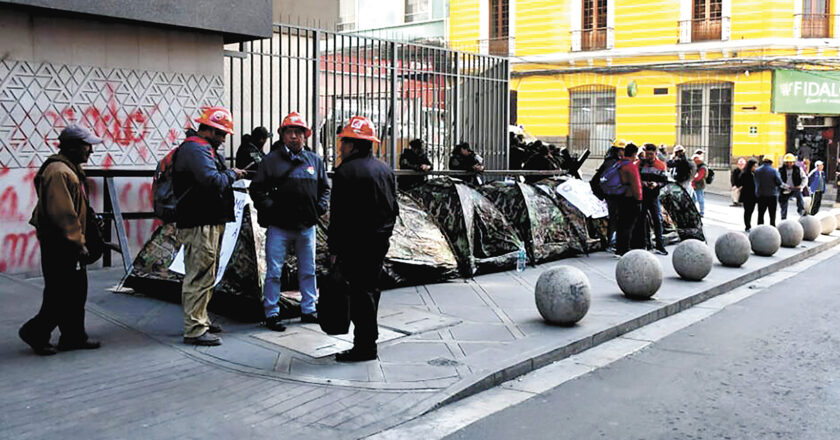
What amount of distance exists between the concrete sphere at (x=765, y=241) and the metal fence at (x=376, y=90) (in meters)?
4.65

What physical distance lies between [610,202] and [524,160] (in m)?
2.98

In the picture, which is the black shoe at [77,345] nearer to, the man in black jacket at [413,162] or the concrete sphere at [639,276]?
the concrete sphere at [639,276]

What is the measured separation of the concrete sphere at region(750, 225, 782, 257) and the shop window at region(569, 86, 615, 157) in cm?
2046

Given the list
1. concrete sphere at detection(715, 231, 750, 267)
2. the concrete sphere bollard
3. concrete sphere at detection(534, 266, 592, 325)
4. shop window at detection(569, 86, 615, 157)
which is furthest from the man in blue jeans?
shop window at detection(569, 86, 615, 157)

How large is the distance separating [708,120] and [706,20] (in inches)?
151

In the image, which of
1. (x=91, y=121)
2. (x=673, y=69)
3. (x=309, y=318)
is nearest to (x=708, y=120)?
(x=673, y=69)

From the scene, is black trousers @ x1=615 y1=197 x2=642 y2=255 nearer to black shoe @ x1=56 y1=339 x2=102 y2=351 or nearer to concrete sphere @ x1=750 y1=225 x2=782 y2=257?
concrete sphere @ x1=750 y1=225 x2=782 y2=257

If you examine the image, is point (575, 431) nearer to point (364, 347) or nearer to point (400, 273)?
point (364, 347)

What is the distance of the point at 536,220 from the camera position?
12305 mm

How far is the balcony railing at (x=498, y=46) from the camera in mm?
35812

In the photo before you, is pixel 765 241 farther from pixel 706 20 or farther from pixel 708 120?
pixel 706 20

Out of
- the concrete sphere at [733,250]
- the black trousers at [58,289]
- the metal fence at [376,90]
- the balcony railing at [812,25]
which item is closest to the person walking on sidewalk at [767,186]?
the concrete sphere at [733,250]

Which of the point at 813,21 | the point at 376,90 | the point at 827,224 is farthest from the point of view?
the point at 813,21

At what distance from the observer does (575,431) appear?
5.18 meters
